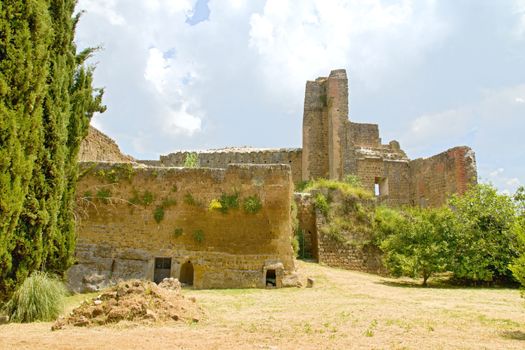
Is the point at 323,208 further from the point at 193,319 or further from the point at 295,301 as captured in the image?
the point at 193,319

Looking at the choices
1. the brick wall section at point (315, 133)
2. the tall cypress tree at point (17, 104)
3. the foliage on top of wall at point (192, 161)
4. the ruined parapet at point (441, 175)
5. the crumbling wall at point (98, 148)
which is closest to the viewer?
the tall cypress tree at point (17, 104)

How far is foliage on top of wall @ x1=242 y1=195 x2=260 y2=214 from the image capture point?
16062mm

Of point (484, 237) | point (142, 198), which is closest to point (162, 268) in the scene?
point (142, 198)

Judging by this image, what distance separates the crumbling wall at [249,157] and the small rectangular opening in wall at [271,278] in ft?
45.1

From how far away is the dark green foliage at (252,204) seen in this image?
16.1m

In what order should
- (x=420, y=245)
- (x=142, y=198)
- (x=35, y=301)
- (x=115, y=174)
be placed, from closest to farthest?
(x=35, y=301) → (x=142, y=198) → (x=115, y=174) → (x=420, y=245)

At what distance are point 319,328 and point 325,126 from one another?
20.7 meters

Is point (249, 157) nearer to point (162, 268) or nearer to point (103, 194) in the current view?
point (103, 194)

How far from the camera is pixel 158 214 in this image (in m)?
16.2

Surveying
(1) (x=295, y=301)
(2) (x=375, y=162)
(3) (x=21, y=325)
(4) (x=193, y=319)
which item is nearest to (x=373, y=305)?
(1) (x=295, y=301)

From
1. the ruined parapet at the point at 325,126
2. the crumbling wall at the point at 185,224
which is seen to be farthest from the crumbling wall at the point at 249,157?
the crumbling wall at the point at 185,224

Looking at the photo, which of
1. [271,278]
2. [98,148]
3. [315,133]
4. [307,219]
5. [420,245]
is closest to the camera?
[271,278]

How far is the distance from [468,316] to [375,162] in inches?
734

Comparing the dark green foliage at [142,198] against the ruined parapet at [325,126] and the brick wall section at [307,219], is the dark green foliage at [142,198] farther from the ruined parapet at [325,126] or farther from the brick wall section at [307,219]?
the ruined parapet at [325,126]
